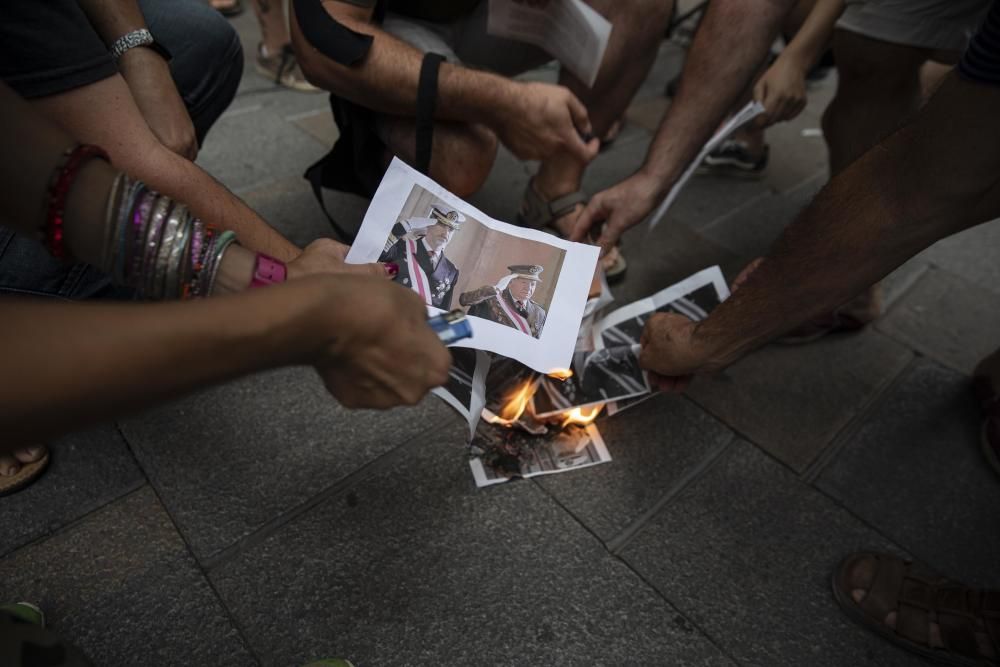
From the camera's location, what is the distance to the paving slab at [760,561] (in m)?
1.02

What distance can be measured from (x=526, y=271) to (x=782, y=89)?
986 millimetres

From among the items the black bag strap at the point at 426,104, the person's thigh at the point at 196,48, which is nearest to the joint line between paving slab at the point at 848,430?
the black bag strap at the point at 426,104

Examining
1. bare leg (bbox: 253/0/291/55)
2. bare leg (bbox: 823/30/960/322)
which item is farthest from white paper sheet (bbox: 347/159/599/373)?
bare leg (bbox: 253/0/291/55)

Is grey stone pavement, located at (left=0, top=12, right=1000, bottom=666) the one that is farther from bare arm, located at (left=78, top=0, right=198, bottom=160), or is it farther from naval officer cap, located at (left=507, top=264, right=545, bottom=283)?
bare arm, located at (left=78, top=0, right=198, bottom=160)

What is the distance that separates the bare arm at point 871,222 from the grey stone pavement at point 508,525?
342 millimetres

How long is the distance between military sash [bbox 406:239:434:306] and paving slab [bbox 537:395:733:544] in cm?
47

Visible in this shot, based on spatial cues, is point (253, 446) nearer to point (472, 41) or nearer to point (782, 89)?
point (472, 41)

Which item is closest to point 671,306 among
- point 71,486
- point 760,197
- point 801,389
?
point 801,389

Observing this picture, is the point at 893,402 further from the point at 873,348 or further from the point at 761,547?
the point at 761,547

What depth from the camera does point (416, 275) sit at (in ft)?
3.44

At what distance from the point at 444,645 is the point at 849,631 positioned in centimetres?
73

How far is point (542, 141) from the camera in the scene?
1287mm

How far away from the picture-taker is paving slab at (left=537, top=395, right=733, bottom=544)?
3.88 feet

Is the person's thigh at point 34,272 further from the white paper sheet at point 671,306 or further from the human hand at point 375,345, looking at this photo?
the white paper sheet at point 671,306
